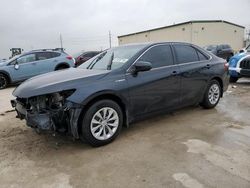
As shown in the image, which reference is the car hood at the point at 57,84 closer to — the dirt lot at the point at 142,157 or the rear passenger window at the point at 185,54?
the dirt lot at the point at 142,157

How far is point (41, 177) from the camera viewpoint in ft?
10.3

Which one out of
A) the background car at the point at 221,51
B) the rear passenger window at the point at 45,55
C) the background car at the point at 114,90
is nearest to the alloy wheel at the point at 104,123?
the background car at the point at 114,90

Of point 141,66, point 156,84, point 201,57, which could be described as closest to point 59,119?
point 141,66

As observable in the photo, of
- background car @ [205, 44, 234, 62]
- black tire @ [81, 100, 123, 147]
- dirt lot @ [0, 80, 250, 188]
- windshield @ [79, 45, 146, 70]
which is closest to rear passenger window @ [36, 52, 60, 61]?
dirt lot @ [0, 80, 250, 188]

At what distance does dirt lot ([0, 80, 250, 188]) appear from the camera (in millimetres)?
2986

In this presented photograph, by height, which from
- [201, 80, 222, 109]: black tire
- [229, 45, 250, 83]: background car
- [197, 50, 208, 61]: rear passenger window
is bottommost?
[201, 80, 222, 109]: black tire

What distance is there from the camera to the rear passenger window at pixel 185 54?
200 inches

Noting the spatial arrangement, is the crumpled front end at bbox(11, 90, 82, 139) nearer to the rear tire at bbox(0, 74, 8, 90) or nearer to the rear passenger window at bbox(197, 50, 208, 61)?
the rear passenger window at bbox(197, 50, 208, 61)

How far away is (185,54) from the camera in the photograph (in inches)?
207

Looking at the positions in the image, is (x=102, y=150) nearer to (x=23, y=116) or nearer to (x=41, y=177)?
(x=41, y=177)

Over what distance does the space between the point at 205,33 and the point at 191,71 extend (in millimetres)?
30346

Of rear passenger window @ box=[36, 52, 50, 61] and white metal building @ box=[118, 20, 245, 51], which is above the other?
white metal building @ box=[118, 20, 245, 51]

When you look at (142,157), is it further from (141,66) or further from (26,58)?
(26,58)

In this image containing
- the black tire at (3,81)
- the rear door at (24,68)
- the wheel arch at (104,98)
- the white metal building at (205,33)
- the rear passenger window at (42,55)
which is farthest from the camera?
the white metal building at (205,33)
